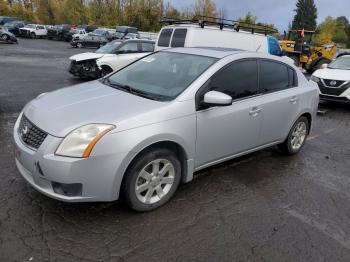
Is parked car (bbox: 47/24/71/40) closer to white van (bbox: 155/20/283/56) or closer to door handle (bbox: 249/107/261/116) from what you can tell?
white van (bbox: 155/20/283/56)

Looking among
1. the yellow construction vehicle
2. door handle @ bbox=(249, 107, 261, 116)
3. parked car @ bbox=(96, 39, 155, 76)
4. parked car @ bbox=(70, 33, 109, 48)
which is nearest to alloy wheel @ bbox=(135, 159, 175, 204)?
door handle @ bbox=(249, 107, 261, 116)

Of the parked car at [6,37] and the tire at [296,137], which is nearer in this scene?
the tire at [296,137]

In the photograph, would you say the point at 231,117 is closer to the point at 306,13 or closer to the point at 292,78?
the point at 292,78

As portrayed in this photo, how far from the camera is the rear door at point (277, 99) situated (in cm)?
457

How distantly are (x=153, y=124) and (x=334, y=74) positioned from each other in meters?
8.44

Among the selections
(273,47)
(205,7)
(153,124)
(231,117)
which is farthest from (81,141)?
A: (205,7)

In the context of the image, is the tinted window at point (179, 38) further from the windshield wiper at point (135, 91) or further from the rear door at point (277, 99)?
the windshield wiper at point (135, 91)

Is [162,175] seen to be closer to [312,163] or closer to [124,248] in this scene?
[124,248]

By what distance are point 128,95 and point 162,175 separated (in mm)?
957

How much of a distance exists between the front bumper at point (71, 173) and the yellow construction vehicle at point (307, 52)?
1695 cm

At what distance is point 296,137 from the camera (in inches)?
215

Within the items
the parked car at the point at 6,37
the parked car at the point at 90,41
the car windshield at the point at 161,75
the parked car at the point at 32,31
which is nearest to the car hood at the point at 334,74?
the car windshield at the point at 161,75

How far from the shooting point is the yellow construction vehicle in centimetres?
1797

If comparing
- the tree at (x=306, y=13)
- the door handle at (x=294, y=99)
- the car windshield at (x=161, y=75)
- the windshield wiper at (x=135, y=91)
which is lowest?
the door handle at (x=294, y=99)
